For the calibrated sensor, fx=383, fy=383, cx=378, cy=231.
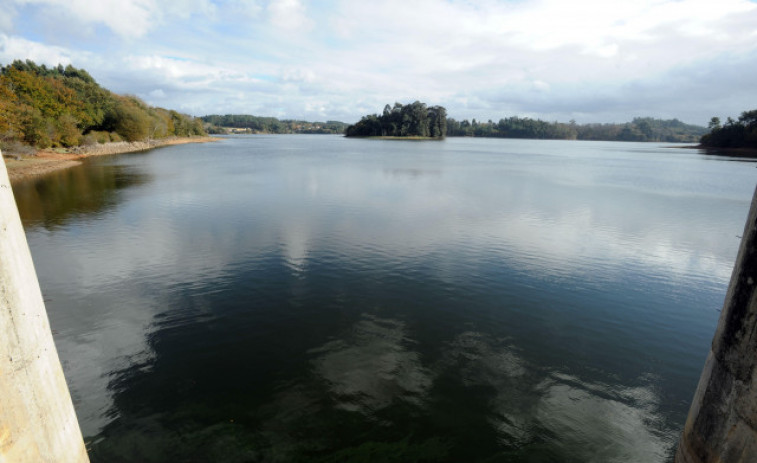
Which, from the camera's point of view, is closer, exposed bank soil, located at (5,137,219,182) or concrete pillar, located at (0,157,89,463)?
concrete pillar, located at (0,157,89,463)

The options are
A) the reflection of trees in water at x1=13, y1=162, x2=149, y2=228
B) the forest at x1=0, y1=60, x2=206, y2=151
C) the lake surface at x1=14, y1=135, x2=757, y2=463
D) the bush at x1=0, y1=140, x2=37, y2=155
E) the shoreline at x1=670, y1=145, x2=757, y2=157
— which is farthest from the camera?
the shoreline at x1=670, y1=145, x2=757, y2=157

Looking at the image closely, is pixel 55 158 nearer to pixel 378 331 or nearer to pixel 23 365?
pixel 378 331

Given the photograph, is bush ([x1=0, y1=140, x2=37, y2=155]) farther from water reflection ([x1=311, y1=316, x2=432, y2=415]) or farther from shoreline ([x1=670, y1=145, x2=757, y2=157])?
shoreline ([x1=670, y1=145, x2=757, y2=157])

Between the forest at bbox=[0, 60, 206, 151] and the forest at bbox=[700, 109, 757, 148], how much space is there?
192464 mm

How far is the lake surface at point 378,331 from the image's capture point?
409 inches

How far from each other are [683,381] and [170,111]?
714 feet

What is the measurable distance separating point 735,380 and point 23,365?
496 inches

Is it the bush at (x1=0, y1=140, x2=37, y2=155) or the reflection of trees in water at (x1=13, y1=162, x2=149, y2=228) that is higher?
the bush at (x1=0, y1=140, x2=37, y2=155)

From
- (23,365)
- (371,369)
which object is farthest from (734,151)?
(23,365)

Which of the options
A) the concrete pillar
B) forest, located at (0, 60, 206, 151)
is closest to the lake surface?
the concrete pillar

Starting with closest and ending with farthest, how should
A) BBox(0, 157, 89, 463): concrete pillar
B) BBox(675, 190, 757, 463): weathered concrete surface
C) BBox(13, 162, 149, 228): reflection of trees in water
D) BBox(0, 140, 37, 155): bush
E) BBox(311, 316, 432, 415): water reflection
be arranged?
BBox(0, 157, 89, 463): concrete pillar < BBox(675, 190, 757, 463): weathered concrete surface < BBox(311, 316, 432, 415): water reflection < BBox(13, 162, 149, 228): reflection of trees in water < BBox(0, 140, 37, 155): bush

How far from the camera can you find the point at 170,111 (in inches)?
7392

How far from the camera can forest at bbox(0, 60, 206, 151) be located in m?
65.4

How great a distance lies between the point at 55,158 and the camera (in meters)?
72.0
